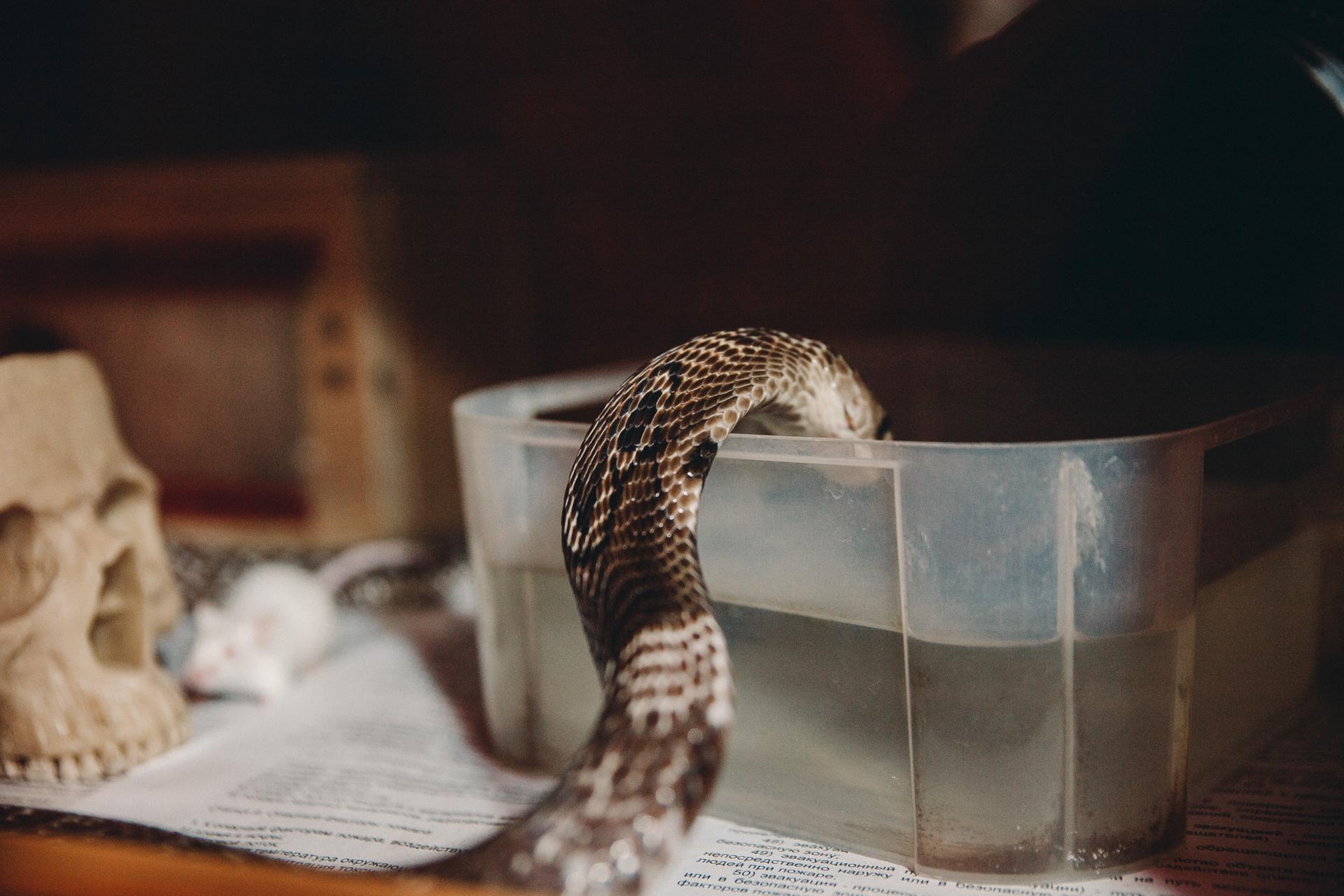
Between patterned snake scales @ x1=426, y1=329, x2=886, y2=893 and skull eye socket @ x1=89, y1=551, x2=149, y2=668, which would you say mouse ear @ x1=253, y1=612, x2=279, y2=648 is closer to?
skull eye socket @ x1=89, y1=551, x2=149, y2=668

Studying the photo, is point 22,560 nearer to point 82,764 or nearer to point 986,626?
point 82,764

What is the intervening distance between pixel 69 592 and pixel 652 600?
43 cm

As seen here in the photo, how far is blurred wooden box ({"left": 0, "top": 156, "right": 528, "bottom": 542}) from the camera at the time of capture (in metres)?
1.28

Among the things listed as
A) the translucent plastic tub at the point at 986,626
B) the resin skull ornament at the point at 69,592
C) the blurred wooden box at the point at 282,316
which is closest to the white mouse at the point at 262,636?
the resin skull ornament at the point at 69,592

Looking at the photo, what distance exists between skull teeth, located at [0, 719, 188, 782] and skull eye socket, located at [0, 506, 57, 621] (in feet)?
0.36

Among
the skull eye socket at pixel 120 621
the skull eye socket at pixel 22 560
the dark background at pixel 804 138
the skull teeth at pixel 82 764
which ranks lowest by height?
the skull teeth at pixel 82 764

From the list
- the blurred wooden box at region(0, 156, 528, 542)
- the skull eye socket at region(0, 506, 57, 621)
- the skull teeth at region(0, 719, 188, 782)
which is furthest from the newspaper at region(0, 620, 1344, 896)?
the blurred wooden box at region(0, 156, 528, 542)

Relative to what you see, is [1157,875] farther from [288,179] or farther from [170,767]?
[288,179]

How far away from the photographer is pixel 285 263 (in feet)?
4.36

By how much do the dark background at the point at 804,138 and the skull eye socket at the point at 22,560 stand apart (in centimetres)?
66

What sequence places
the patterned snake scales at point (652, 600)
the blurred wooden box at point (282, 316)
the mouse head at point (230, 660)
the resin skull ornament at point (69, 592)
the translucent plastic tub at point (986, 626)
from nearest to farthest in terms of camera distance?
the patterned snake scales at point (652, 600)
the translucent plastic tub at point (986, 626)
the resin skull ornament at point (69, 592)
the mouse head at point (230, 660)
the blurred wooden box at point (282, 316)

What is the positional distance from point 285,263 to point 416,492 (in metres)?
0.31

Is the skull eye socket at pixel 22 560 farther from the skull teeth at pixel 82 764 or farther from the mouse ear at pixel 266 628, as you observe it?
the mouse ear at pixel 266 628

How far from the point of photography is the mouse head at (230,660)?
0.95m
